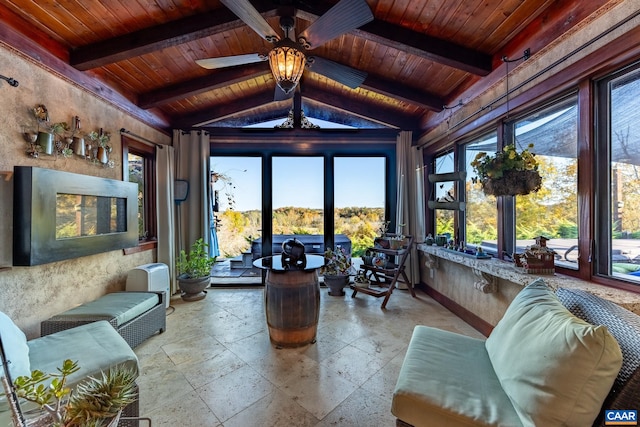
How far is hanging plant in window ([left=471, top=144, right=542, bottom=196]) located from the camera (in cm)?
196

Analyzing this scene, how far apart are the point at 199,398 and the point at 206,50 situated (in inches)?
124

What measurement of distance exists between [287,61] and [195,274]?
3029mm

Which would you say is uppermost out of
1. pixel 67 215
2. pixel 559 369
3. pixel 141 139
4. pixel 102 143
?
pixel 141 139

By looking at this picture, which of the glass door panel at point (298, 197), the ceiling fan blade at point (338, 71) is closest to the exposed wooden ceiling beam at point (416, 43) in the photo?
the ceiling fan blade at point (338, 71)

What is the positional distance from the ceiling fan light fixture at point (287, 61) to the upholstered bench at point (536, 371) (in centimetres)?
195

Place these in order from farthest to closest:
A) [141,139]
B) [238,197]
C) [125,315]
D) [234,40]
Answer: [238,197], [141,139], [234,40], [125,315]

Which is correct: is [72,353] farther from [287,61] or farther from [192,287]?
[287,61]

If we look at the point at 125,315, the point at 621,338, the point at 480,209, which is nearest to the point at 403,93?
the point at 480,209

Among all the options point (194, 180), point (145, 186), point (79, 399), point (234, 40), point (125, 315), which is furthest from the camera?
point (194, 180)

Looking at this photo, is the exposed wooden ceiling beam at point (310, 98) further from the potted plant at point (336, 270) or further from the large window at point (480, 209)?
the potted plant at point (336, 270)

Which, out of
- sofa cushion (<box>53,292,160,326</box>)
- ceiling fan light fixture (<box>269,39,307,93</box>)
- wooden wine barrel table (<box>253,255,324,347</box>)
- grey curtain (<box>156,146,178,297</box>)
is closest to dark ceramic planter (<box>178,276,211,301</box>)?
grey curtain (<box>156,146,178,297</box>)

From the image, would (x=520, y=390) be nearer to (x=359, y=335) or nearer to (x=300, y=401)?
(x=300, y=401)

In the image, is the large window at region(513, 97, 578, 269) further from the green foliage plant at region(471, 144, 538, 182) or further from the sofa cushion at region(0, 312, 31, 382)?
the sofa cushion at region(0, 312, 31, 382)

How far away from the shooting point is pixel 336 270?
12.9 ft
